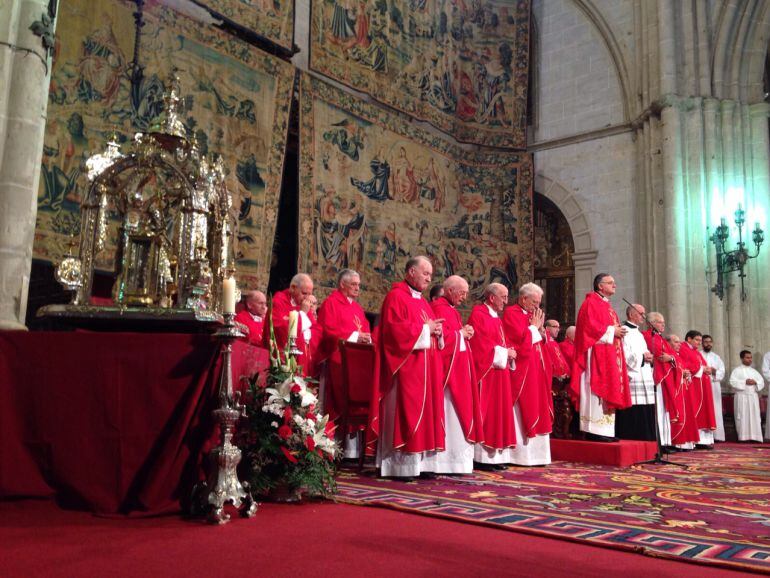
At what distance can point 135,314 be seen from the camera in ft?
12.5

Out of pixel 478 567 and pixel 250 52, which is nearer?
pixel 478 567

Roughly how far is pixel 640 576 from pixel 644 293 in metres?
12.5

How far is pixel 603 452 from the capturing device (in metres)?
7.24

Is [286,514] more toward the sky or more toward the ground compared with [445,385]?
more toward the ground

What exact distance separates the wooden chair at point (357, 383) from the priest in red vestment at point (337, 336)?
62cm

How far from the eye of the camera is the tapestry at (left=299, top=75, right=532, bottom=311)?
11.8 m

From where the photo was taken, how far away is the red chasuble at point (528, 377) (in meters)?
7.24

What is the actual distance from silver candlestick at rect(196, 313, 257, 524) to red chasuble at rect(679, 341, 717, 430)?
8.97 metres

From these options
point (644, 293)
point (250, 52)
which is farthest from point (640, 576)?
point (644, 293)

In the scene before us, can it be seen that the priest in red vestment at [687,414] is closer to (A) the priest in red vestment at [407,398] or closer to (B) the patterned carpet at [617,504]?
(B) the patterned carpet at [617,504]

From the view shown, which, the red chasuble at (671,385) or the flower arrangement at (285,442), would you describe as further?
the red chasuble at (671,385)

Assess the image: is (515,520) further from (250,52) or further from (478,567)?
(250,52)

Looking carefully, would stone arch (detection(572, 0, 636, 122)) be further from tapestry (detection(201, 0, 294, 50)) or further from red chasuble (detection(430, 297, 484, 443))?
red chasuble (detection(430, 297, 484, 443))

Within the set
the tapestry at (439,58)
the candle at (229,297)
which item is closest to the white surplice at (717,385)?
the tapestry at (439,58)
